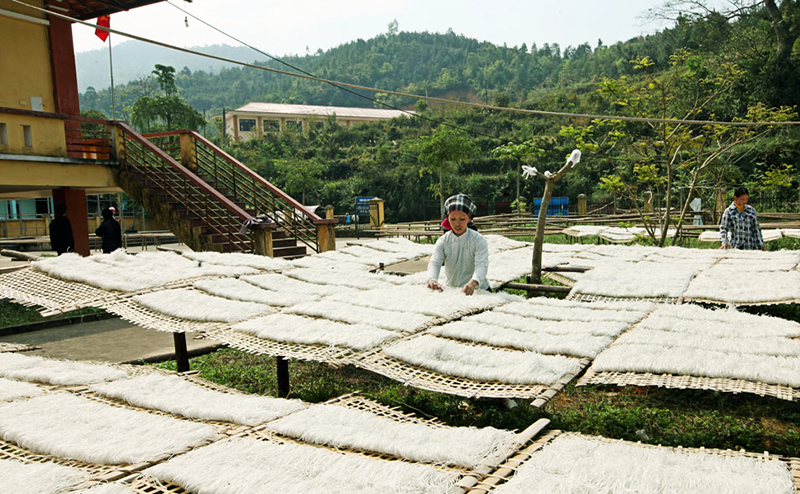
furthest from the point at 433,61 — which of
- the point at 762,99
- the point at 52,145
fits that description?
the point at 52,145

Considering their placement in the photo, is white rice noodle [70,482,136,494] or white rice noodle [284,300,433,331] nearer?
white rice noodle [70,482,136,494]

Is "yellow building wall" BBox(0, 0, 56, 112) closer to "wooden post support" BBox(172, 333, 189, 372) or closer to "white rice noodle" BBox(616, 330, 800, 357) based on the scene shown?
"wooden post support" BBox(172, 333, 189, 372)

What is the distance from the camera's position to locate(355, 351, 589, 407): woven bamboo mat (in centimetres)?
233

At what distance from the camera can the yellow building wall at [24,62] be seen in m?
9.14

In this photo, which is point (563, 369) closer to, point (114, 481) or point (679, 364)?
point (679, 364)

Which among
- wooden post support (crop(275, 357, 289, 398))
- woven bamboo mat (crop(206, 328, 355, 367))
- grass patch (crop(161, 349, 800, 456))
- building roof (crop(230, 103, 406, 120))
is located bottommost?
grass patch (crop(161, 349, 800, 456))

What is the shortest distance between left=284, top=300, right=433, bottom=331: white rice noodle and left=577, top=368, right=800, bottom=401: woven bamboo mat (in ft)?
3.43

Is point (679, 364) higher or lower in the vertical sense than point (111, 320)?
higher

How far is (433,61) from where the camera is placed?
95812 mm

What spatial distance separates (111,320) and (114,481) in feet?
19.0

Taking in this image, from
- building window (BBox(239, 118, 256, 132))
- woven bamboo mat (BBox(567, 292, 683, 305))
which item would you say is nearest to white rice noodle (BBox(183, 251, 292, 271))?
woven bamboo mat (BBox(567, 292, 683, 305))

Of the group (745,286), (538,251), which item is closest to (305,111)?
(538,251)

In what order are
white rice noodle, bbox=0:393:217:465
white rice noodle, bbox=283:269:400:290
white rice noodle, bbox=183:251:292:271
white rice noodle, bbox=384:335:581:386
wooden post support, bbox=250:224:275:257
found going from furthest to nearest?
wooden post support, bbox=250:224:275:257, white rice noodle, bbox=183:251:292:271, white rice noodle, bbox=283:269:400:290, white rice noodle, bbox=384:335:581:386, white rice noodle, bbox=0:393:217:465

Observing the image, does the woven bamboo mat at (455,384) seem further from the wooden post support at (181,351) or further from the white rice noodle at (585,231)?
the white rice noodle at (585,231)
